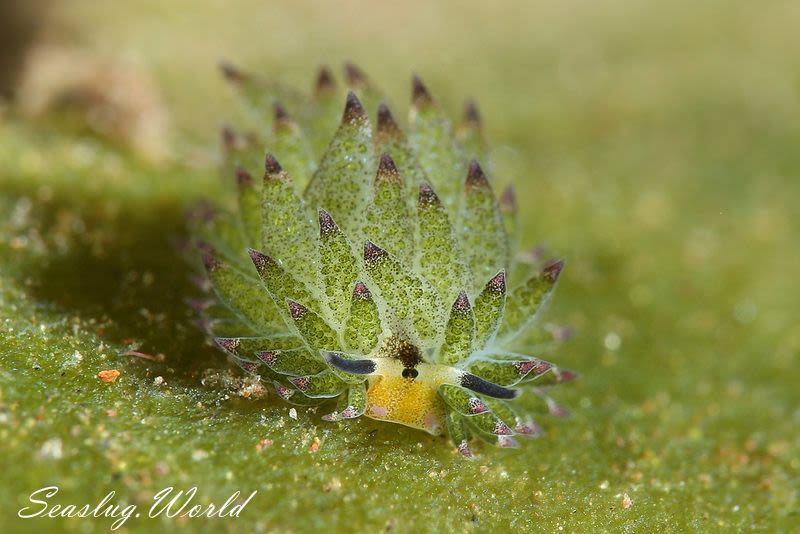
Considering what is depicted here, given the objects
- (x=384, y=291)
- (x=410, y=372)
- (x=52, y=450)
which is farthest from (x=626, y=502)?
(x=52, y=450)

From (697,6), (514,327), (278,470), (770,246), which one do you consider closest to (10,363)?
(278,470)

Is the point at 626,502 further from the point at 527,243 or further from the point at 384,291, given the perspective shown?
the point at 527,243

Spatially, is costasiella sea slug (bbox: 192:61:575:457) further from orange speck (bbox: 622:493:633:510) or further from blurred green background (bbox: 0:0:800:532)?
orange speck (bbox: 622:493:633:510)

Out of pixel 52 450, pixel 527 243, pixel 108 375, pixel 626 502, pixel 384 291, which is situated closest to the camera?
pixel 52 450

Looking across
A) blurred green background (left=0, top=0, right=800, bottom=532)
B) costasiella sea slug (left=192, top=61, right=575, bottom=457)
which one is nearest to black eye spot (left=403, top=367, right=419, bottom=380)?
Answer: costasiella sea slug (left=192, top=61, right=575, bottom=457)

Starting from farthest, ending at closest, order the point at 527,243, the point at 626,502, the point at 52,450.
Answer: the point at 527,243
the point at 626,502
the point at 52,450

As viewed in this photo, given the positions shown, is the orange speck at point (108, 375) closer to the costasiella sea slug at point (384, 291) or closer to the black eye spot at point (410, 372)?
the costasiella sea slug at point (384, 291)

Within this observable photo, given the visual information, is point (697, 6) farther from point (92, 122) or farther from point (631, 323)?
point (92, 122)
